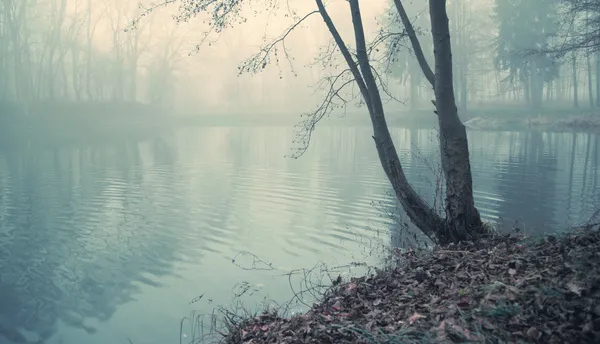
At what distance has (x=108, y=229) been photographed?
1390 cm

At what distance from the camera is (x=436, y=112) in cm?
843

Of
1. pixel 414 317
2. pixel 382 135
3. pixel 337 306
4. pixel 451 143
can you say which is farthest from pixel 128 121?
pixel 414 317

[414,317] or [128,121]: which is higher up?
[128,121]

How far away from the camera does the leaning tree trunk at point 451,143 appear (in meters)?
8.14

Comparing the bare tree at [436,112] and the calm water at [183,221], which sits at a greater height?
the bare tree at [436,112]

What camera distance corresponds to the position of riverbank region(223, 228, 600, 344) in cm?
418

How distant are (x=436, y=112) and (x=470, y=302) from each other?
418 centimetres

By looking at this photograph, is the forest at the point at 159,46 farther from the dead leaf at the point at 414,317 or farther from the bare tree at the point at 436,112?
the dead leaf at the point at 414,317

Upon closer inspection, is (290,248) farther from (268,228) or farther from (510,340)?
(510,340)

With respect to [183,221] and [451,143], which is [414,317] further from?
[183,221]

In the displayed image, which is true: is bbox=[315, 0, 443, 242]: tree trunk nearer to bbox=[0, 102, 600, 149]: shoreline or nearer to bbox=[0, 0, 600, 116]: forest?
bbox=[0, 102, 600, 149]: shoreline

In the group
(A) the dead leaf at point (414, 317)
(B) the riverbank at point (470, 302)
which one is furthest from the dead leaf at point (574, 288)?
(A) the dead leaf at point (414, 317)

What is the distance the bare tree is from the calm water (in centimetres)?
289

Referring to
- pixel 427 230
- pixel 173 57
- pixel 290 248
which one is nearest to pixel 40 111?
pixel 173 57
